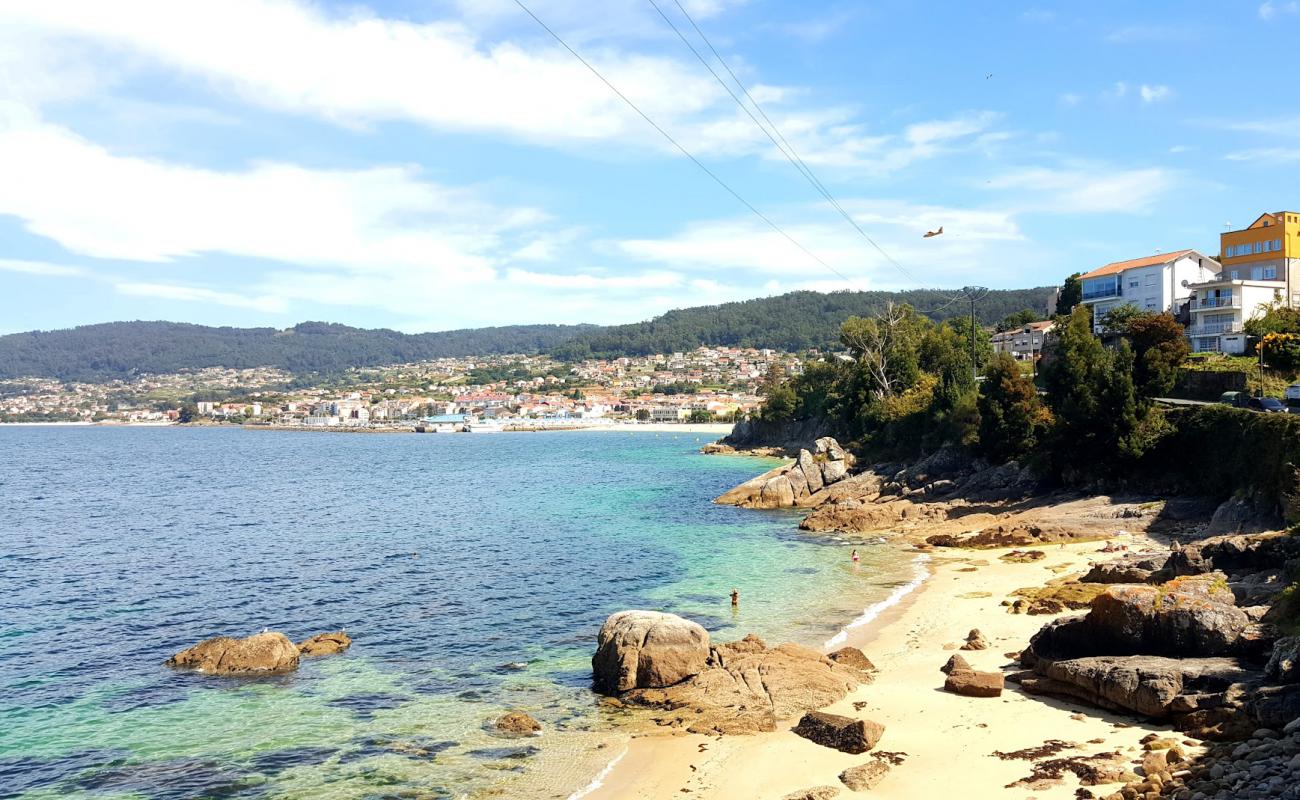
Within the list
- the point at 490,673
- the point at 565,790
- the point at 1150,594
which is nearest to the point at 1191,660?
the point at 1150,594

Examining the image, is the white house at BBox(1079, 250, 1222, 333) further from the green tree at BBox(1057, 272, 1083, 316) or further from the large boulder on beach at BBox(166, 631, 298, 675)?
the large boulder on beach at BBox(166, 631, 298, 675)

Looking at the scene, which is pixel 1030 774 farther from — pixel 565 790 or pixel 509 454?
pixel 509 454

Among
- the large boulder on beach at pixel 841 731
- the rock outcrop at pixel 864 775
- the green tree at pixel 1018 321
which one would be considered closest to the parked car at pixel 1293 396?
the large boulder on beach at pixel 841 731

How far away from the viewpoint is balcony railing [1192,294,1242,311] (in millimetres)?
59703

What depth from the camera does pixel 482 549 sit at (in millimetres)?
43656

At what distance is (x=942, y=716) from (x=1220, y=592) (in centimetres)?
761

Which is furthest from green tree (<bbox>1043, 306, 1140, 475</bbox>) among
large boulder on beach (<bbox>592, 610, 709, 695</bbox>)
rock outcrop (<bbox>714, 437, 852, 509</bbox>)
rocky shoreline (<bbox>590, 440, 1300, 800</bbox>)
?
large boulder on beach (<bbox>592, 610, 709, 695</bbox>)

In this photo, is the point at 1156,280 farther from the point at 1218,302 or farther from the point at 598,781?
the point at 598,781

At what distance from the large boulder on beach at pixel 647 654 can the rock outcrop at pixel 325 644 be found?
8460mm

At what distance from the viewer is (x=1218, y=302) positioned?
2395 inches

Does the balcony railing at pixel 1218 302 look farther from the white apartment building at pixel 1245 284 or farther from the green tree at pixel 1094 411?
the green tree at pixel 1094 411

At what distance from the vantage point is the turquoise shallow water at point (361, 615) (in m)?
17.4

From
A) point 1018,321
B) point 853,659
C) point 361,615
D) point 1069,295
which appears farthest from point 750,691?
point 1018,321

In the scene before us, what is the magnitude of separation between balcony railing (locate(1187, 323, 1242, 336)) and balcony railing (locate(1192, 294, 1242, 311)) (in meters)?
1.32
